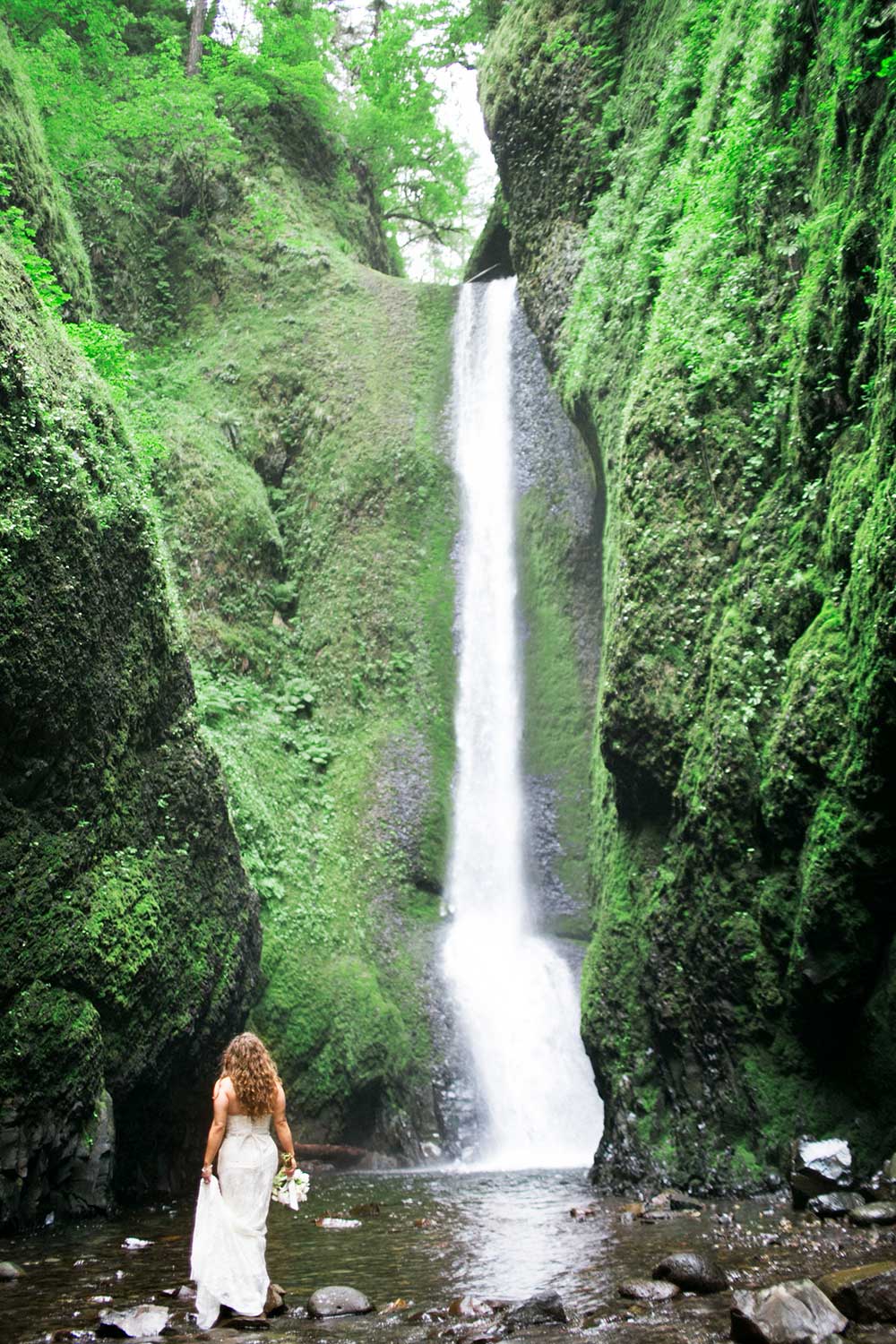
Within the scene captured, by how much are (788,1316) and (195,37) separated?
29.6 meters

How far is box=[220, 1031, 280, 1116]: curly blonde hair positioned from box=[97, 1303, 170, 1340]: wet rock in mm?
945

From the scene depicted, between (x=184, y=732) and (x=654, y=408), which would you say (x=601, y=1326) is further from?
(x=654, y=408)

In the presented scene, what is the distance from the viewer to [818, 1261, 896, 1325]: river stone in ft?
13.0

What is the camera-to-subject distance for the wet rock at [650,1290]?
4.79 metres

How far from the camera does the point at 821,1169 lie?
275 inches

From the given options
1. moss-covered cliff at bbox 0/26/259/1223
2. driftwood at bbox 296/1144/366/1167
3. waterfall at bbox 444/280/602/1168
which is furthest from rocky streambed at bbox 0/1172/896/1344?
waterfall at bbox 444/280/602/1168

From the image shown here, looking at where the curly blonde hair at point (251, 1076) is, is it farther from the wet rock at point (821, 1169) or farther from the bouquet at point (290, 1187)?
the wet rock at point (821, 1169)

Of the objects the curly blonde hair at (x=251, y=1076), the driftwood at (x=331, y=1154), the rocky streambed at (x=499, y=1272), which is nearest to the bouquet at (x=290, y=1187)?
the curly blonde hair at (x=251, y=1076)

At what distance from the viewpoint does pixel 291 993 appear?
1321cm

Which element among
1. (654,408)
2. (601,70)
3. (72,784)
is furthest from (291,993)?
(601,70)

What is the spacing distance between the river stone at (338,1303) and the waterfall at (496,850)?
8171 millimetres

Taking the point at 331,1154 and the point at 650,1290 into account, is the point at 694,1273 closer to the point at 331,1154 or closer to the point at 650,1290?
the point at 650,1290

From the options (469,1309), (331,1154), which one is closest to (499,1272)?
(469,1309)

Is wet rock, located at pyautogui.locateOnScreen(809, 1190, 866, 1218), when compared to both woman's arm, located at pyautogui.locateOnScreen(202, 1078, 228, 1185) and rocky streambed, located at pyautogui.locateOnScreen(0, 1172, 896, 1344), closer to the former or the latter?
rocky streambed, located at pyautogui.locateOnScreen(0, 1172, 896, 1344)
